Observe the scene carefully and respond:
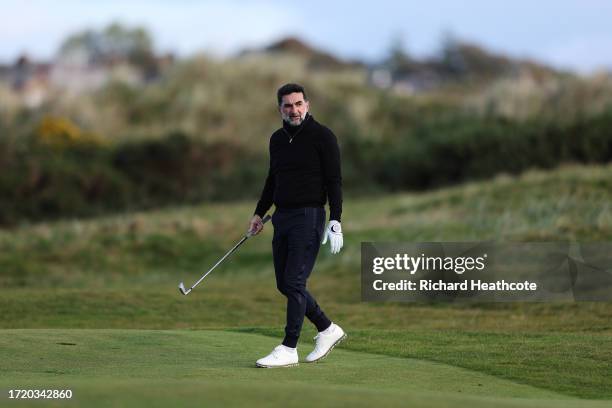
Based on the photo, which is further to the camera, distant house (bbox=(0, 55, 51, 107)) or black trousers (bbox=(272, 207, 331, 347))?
distant house (bbox=(0, 55, 51, 107))

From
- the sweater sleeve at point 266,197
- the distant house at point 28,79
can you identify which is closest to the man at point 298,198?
the sweater sleeve at point 266,197

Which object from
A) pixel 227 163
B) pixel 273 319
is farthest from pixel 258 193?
pixel 273 319

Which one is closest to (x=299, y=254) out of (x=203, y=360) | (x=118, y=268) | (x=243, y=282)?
(x=203, y=360)

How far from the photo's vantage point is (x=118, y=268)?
2959 centimetres

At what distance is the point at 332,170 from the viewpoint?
998cm

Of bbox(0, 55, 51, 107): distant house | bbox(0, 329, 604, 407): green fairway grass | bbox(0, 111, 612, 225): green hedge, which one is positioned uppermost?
bbox(0, 55, 51, 107): distant house

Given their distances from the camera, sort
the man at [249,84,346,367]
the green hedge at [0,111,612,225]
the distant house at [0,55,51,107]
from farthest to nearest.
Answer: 1. the distant house at [0,55,51,107]
2. the green hedge at [0,111,612,225]
3. the man at [249,84,346,367]

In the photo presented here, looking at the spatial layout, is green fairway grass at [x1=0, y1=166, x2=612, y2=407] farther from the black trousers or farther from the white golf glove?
the white golf glove

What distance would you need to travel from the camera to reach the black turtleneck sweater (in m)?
9.95

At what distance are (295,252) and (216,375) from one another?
4.28ft

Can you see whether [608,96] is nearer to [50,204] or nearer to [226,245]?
[226,245]

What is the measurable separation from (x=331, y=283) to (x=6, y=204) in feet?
61.2

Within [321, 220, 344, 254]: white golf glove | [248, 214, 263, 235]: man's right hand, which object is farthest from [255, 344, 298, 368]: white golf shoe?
[248, 214, 263, 235]: man's right hand

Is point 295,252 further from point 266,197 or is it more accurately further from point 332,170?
point 266,197
